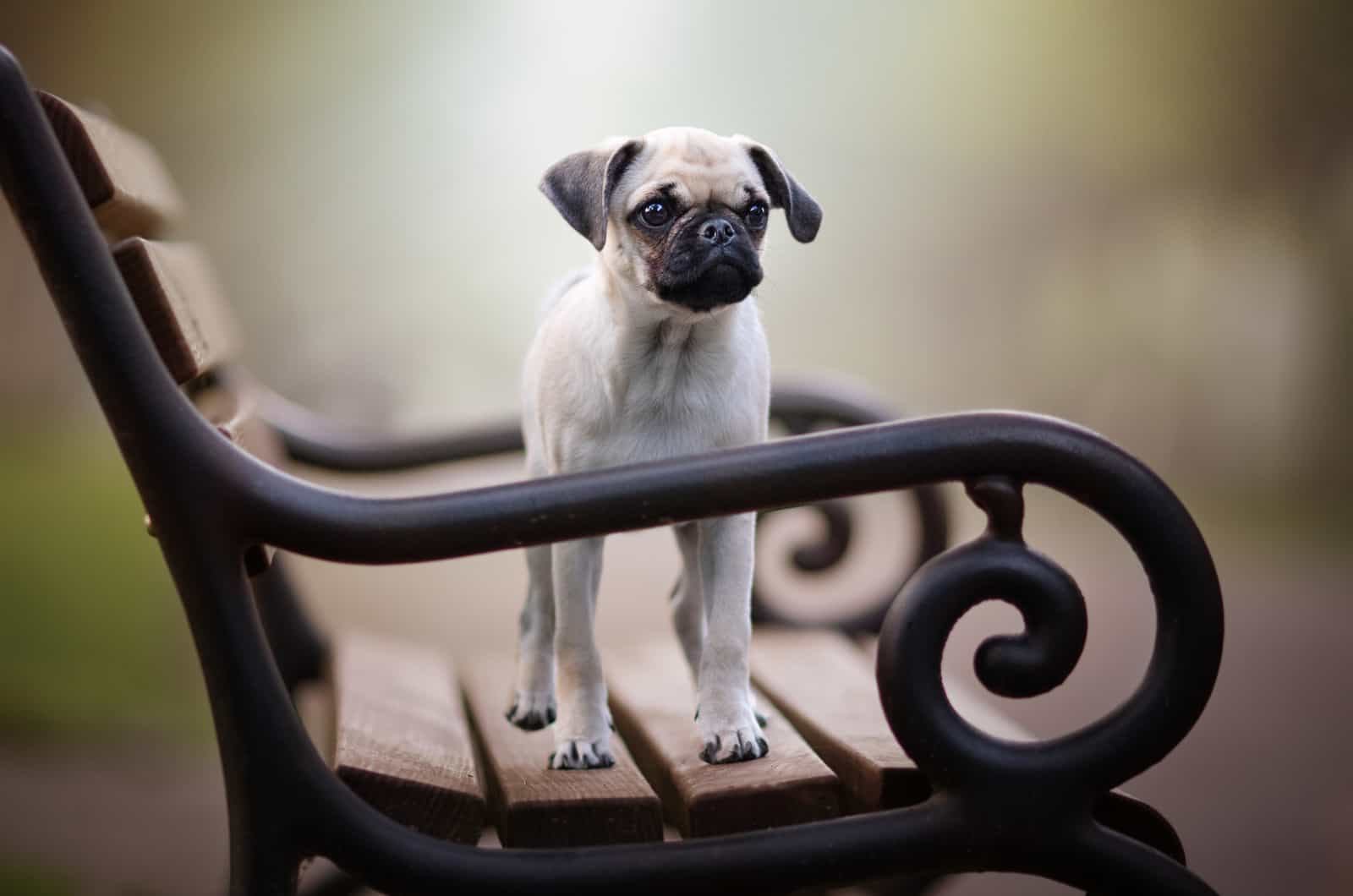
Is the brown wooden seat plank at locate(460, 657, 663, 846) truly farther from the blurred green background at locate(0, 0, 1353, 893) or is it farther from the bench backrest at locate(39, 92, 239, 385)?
the blurred green background at locate(0, 0, 1353, 893)

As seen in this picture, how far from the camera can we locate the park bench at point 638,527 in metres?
1.08

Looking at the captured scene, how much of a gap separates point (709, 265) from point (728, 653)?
0.39 m

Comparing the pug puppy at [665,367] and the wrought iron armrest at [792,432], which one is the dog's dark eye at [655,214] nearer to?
the pug puppy at [665,367]

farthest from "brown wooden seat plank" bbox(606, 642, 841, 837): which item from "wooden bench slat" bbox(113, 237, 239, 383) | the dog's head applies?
"wooden bench slat" bbox(113, 237, 239, 383)

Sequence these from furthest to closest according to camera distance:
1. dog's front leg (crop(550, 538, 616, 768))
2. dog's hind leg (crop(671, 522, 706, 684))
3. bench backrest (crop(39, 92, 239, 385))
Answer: dog's hind leg (crop(671, 522, 706, 684)) → dog's front leg (crop(550, 538, 616, 768)) → bench backrest (crop(39, 92, 239, 385))

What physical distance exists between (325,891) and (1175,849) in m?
1.10

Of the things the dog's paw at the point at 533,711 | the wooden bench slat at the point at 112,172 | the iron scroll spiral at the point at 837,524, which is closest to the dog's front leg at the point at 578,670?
the dog's paw at the point at 533,711

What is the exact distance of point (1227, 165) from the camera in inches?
163

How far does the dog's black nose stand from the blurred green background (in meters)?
1.57

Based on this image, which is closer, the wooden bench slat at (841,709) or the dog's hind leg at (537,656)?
the wooden bench slat at (841,709)

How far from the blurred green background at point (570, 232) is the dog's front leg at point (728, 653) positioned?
1547mm

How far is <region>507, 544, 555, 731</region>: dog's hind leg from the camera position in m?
1.62

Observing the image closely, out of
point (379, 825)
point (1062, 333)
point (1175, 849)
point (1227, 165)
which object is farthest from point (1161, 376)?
point (379, 825)

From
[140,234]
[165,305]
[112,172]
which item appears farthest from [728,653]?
[140,234]
